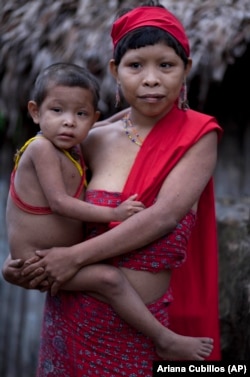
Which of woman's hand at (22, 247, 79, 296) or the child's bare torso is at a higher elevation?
the child's bare torso

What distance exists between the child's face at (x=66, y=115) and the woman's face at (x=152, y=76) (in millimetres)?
167

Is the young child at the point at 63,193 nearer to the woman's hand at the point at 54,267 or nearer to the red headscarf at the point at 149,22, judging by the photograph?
the woman's hand at the point at 54,267

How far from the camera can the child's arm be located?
8.84 ft

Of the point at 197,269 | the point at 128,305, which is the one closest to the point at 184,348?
the point at 128,305

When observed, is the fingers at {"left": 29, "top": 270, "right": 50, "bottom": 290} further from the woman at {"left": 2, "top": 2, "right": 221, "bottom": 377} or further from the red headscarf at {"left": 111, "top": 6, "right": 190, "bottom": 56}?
the red headscarf at {"left": 111, "top": 6, "right": 190, "bottom": 56}

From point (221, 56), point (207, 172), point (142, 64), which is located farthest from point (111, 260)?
point (221, 56)

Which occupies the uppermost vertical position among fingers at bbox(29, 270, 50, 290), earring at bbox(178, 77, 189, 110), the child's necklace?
earring at bbox(178, 77, 189, 110)

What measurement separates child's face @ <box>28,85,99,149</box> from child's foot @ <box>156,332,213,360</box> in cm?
80

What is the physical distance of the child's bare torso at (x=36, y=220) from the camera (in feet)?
9.16

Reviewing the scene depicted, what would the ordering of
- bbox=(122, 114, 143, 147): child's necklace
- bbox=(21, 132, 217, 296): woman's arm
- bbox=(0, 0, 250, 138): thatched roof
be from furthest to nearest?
bbox=(0, 0, 250, 138): thatched roof < bbox=(122, 114, 143, 147): child's necklace < bbox=(21, 132, 217, 296): woman's arm

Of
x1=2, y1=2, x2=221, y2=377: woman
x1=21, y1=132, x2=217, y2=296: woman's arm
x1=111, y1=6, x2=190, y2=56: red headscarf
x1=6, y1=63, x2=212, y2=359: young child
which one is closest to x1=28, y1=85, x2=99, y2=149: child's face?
x1=6, y1=63, x2=212, y2=359: young child

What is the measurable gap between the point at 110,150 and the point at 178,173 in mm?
327

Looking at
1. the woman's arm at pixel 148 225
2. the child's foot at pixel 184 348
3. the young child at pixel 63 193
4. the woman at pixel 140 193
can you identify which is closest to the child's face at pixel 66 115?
the young child at pixel 63 193

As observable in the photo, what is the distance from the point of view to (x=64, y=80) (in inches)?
109
